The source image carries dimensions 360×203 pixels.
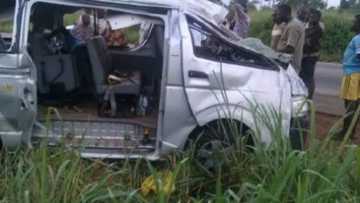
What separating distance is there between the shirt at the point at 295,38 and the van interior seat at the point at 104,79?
8.82 feet

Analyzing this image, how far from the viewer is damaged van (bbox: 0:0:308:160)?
6367 mm

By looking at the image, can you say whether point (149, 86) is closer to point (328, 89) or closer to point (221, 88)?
point (221, 88)

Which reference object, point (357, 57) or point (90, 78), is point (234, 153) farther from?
point (357, 57)

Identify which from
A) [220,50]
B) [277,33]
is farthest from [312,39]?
[220,50]

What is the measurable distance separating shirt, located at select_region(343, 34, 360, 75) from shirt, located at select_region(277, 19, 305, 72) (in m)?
0.72

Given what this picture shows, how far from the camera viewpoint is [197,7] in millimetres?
6957

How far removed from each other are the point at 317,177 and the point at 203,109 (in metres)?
2.26

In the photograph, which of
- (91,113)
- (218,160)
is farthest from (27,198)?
(91,113)

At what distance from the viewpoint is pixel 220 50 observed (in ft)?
22.4

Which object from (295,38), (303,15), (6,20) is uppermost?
(6,20)

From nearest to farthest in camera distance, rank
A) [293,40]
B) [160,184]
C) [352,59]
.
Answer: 1. [160,184]
2. [352,59]
3. [293,40]

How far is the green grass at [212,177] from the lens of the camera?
404 centimetres

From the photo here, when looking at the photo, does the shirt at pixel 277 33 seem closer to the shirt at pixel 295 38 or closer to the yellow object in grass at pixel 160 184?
the shirt at pixel 295 38

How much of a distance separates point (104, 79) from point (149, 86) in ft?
1.64
